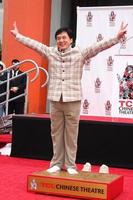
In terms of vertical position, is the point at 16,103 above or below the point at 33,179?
above

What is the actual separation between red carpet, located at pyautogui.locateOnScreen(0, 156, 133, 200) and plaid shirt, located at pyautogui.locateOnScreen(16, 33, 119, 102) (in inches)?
→ 32.5

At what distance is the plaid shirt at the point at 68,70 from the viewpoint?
404cm

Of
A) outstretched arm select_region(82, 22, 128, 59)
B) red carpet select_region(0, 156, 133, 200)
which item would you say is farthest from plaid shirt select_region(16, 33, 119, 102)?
red carpet select_region(0, 156, 133, 200)

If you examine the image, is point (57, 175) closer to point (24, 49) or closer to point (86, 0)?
point (24, 49)

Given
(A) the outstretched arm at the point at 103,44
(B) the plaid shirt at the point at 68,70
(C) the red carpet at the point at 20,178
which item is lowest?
(C) the red carpet at the point at 20,178

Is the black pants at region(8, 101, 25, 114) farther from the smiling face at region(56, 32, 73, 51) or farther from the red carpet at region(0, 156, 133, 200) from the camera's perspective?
the smiling face at region(56, 32, 73, 51)

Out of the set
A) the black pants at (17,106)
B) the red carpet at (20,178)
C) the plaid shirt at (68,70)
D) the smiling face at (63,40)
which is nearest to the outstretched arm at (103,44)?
the plaid shirt at (68,70)

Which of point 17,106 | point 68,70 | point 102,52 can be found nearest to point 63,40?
point 68,70

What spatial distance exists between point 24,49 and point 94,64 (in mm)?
1809

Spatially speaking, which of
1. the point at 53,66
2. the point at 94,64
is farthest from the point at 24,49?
the point at 53,66

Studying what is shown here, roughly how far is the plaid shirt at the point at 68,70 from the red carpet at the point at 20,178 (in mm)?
826

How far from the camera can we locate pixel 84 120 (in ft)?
18.5

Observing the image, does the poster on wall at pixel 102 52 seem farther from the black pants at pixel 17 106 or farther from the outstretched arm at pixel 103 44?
the outstretched arm at pixel 103 44

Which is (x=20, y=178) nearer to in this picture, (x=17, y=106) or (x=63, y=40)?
(x=63, y=40)
